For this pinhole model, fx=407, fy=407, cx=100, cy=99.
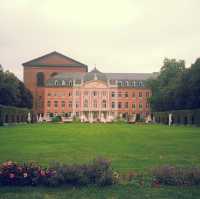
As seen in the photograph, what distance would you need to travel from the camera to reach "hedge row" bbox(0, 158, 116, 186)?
8094 mm

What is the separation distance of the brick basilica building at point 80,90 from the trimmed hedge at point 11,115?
2741 cm

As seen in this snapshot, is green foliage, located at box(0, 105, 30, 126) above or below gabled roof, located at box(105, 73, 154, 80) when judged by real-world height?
below

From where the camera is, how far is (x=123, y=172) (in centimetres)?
973

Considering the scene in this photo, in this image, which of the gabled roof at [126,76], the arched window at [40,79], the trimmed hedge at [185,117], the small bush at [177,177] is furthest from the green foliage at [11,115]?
the small bush at [177,177]

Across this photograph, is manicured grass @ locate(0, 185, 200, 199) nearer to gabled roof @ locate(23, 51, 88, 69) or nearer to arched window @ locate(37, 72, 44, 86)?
gabled roof @ locate(23, 51, 88, 69)

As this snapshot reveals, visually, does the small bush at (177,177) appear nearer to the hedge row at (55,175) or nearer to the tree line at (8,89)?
the hedge row at (55,175)

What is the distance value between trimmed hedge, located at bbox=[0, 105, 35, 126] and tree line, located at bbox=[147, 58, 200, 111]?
2178 centimetres

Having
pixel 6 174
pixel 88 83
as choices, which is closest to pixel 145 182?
pixel 6 174

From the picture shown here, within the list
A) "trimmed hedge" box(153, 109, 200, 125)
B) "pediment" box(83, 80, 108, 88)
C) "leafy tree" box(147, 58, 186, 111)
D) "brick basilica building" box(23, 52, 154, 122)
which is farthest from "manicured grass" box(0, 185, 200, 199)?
"pediment" box(83, 80, 108, 88)

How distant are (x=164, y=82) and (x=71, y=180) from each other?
204ft

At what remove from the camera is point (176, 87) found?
5631 cm

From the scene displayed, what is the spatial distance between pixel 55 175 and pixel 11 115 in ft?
148

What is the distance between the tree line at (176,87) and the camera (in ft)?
162

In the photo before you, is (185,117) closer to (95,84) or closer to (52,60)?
(95,84)
